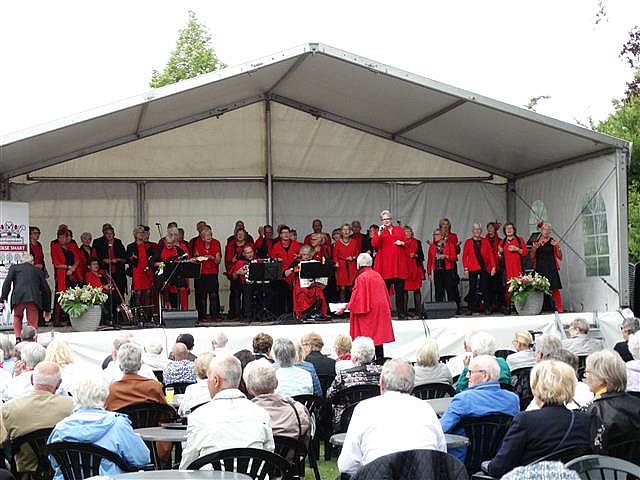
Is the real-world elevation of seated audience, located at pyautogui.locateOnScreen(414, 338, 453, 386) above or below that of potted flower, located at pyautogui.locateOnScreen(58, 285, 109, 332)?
below

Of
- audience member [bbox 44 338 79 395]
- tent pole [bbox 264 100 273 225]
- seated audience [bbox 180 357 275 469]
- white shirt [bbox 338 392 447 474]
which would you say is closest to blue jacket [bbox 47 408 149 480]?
seated audience [bbox 180 357 275 469]

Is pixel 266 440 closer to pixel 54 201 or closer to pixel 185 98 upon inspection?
pixel 185 98

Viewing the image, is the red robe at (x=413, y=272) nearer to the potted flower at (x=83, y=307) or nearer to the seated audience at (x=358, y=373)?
the potted flower at (x=83, y=307)

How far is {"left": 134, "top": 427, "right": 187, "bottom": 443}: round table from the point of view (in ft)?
15.8

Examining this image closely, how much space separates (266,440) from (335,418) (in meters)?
2.20

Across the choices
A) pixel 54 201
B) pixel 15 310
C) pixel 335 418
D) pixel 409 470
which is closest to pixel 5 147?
pixel 15 310

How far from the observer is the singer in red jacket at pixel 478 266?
48.5ft

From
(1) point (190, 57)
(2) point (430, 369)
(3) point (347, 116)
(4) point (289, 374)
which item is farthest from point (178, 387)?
(1) point (190, 57)

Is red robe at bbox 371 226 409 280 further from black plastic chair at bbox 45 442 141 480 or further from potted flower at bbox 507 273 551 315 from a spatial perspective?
black plastic chair at bbox 45 442 141 480

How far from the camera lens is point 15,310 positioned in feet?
39.8

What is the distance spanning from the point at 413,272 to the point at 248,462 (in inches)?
424

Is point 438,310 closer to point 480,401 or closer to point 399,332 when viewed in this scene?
point 399,332

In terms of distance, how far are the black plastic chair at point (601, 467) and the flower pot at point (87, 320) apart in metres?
9.67

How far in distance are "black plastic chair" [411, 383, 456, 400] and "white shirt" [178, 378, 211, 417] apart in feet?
5.63
